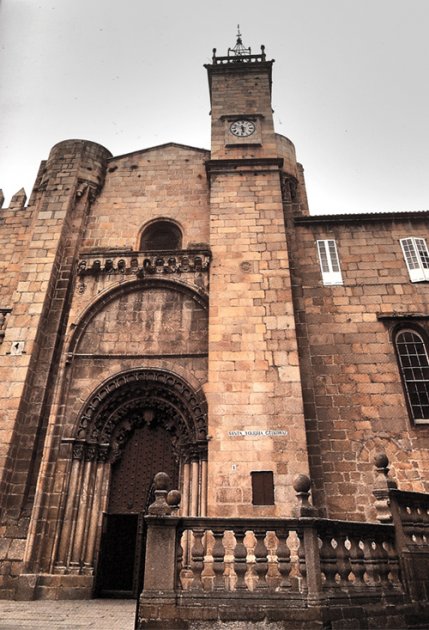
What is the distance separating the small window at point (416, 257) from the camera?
1217cm

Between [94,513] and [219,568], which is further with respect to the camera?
[94,513]

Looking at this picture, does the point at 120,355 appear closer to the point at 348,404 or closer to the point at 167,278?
the point at 167,278

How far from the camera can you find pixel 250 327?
35.1 feet

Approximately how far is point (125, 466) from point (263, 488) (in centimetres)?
369

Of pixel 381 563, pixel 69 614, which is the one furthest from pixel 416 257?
pixel 69 614

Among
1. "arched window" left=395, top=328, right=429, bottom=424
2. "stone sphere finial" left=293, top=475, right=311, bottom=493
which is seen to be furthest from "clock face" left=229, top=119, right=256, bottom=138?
"stone sphere finial" left=293, top=475, right=311, bottom=493

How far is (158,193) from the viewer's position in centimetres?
1451

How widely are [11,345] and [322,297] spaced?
27.1 feet

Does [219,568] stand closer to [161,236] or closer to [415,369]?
[415,369]

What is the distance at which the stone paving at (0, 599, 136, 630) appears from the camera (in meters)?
5.60

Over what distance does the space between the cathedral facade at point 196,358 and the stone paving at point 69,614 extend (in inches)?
29.6

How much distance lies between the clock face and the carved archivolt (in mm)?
8153

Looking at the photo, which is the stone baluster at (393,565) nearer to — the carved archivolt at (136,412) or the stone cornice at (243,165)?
the carved archivolt at (136,412)

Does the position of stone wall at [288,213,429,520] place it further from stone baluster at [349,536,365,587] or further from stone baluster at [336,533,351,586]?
stone baluster at [336,533,351,586]
